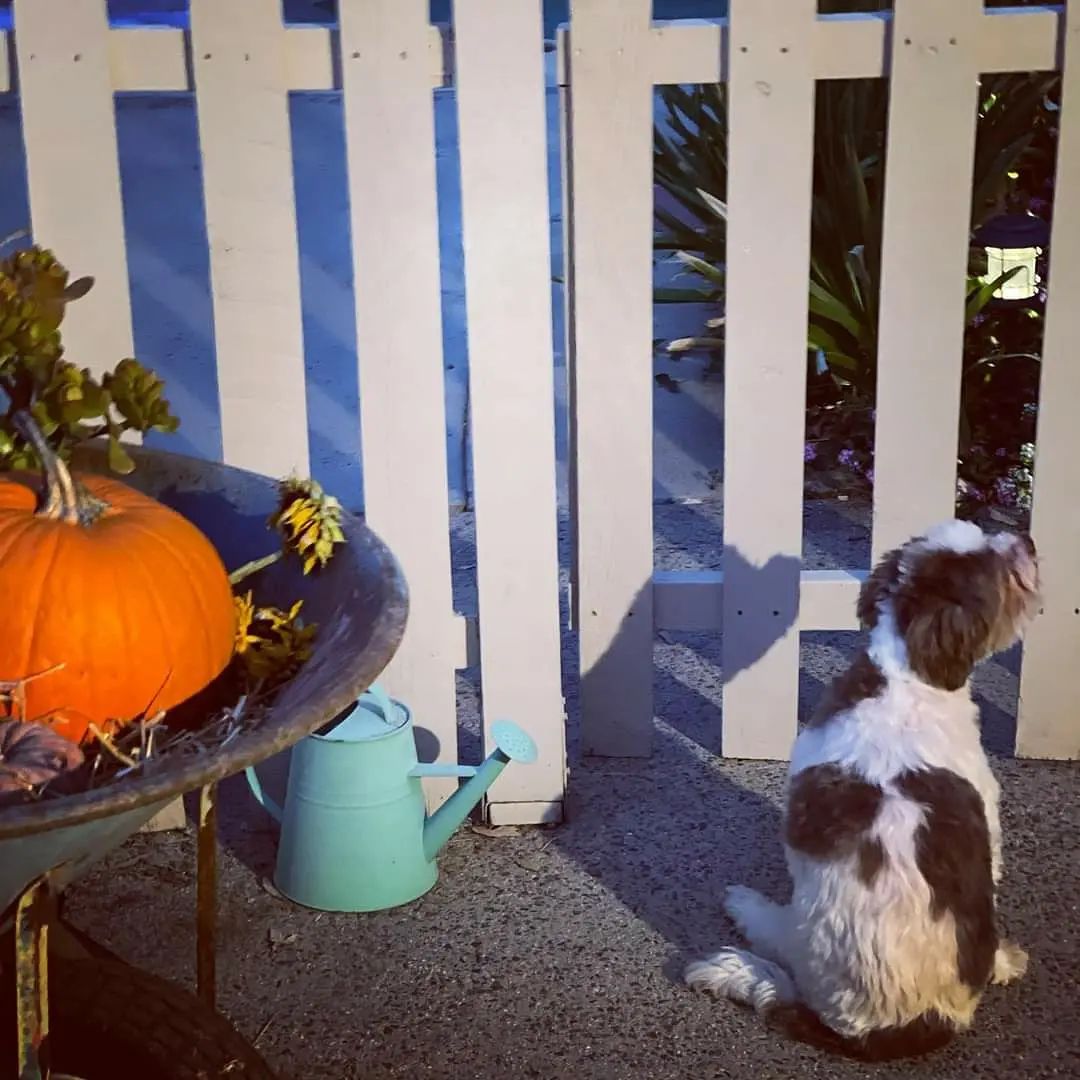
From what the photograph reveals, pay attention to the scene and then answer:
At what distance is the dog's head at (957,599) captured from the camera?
2.37 m

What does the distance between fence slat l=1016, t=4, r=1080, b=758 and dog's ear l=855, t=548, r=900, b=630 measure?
74cm

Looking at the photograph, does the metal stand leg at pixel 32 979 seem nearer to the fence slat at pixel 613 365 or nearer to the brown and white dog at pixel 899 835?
the brown and white dog at pixel 899 835

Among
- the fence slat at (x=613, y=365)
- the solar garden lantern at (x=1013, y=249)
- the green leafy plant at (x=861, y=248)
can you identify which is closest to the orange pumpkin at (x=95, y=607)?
the fence slat at (x=613, y=365)

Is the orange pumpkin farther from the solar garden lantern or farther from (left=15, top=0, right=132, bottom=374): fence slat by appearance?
the solar garden lantern

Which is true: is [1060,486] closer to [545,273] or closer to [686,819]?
[686,819]

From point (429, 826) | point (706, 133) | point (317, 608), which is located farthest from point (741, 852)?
point (706, 133)

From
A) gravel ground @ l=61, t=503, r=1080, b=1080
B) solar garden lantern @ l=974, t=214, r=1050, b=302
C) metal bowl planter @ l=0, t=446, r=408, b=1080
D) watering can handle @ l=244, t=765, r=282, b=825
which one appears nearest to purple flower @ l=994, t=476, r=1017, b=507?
solar garden lantern @ l=974, t=214, r=1050, b=302

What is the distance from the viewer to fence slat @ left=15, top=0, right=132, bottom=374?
2695 millimetres

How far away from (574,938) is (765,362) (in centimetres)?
126

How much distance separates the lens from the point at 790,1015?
237 cm

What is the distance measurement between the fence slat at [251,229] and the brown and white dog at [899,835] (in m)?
1.25

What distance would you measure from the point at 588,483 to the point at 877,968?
1.29m

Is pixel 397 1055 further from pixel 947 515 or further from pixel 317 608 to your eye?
pixel 947 515

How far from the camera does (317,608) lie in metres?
1.81
